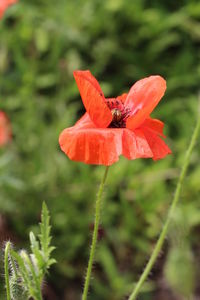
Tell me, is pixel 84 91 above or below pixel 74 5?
below

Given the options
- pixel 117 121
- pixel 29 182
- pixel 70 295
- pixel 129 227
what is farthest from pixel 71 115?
pixel 117 121

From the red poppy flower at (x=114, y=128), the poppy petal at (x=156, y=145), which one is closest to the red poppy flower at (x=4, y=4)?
the red poppy flower at (x=114, y=128)

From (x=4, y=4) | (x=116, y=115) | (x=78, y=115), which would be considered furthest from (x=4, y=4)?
(x=116, y=115)

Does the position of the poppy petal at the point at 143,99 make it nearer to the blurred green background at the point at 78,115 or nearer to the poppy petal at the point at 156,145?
the poppy petal at the point at 156,145

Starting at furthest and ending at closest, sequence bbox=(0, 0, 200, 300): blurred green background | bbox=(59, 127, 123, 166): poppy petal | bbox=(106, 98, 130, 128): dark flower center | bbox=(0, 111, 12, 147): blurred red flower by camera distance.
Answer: bbox=(0, 111, 12, 147): blurred red flower < bbox=(0, 0, 200, 300): blurred green background < bbox=(106, 98, 130, 128): dark flower center < bbox=(59, 127, 123, 166): poppy petal

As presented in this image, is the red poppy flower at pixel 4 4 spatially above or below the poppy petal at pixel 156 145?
above

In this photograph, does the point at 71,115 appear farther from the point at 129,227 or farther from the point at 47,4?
the point at 47,4

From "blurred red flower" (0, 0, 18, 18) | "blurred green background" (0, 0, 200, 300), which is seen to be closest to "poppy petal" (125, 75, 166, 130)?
"blurred green background" (0, 0, 200, 300)

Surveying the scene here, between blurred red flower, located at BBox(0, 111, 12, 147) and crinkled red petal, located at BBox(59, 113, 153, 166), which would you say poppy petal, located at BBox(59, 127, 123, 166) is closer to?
crinkled red petal, located at BBox(59, 113, 153, 166)
